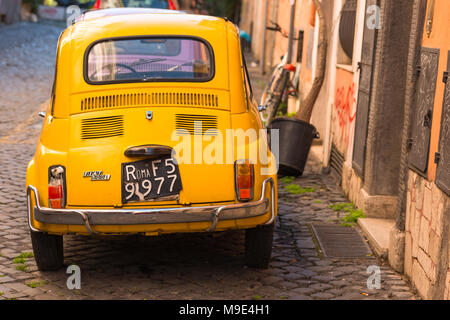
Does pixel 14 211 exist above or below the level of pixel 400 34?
below

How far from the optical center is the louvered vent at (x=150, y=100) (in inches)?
230

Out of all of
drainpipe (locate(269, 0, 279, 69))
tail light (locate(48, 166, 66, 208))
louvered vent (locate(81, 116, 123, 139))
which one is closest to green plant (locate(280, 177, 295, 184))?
louvered vent (locate(81, 116, 123, 139))

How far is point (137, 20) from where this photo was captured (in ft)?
21.1

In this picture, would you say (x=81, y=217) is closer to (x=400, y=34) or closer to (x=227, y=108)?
(x=227, y=108)

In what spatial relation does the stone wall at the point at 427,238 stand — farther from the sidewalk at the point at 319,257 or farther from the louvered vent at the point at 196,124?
the louvered vent at the point at 196,124

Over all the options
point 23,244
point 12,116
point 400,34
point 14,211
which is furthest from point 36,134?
point 400,34

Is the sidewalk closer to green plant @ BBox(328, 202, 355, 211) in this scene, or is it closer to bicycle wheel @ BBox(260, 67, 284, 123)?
green plant @ BBox(328, 202, 355, 211)

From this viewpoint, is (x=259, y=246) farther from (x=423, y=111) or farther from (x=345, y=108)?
(x=345, y=108)

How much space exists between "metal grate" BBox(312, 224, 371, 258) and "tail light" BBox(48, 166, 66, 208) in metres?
2.38

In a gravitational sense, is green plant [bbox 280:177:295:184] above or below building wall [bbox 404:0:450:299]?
below

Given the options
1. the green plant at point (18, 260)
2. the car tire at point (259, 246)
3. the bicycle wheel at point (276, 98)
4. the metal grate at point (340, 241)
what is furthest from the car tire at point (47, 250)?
the bicycle wheel at point (276, 98)

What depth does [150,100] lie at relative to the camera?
5867 millimetres

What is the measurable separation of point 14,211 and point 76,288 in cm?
235

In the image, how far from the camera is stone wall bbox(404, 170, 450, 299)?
4.97 m
